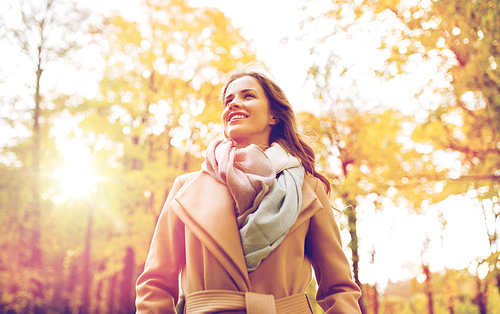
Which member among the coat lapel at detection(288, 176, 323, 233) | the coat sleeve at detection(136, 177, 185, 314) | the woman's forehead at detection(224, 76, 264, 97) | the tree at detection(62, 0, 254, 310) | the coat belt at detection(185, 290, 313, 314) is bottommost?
the coat belt at detection(185, 290, 313, 314)

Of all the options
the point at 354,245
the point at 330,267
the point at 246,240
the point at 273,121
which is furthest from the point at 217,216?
the point at 354,245

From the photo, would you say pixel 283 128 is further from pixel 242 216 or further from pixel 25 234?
pixel 25 234

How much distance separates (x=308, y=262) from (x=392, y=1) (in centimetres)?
397

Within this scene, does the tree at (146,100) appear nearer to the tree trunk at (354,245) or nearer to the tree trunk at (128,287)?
the tree trunk at (128,287)

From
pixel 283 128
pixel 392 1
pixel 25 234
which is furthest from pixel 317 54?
pixel 25 234

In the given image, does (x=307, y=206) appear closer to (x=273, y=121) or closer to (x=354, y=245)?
(x=273, y=121)

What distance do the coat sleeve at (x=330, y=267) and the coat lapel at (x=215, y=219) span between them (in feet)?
1.45

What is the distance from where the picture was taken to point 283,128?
6.92 ft

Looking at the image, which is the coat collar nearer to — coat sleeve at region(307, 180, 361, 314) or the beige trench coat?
the beige trench coat

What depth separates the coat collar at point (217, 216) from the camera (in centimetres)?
142

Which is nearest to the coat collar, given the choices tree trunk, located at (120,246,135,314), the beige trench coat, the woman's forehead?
the beige trench coat

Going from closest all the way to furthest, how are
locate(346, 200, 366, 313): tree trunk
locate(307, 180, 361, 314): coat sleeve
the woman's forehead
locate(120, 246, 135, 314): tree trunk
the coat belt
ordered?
1. the coat belt
2. locate(307, 180, 361, 314): coat sleeve
3. the woman's forehead
4. locate(346, 200, 366, 313): tree trunk
5. locate(120, 246, 135, 314): tree trunk

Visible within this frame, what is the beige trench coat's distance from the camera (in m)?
1.43

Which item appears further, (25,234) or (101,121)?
(101,121)
